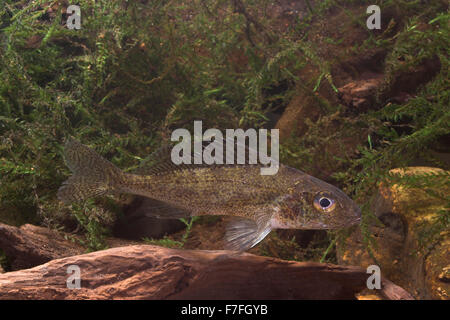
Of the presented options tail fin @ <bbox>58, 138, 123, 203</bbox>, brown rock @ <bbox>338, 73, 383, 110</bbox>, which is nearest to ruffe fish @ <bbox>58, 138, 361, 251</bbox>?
tail fin @ <bbox>58, 138, 123, 203</bbox>

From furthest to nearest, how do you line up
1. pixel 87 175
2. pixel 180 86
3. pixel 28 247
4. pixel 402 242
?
pixel 180 86 < pixel 402 242 < pixel 28 247 < pixel 87 175

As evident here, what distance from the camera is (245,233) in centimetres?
235

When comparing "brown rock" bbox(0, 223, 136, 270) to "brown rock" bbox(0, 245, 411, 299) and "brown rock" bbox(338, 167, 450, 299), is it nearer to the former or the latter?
"brown rock" bbox(0, 245, 411, 299)

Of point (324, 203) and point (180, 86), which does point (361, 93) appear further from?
point (324, 203)

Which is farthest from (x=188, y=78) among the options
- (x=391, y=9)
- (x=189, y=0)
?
(x=391, y=9)

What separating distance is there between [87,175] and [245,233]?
1145mm

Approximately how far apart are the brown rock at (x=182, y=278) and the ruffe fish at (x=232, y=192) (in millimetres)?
224

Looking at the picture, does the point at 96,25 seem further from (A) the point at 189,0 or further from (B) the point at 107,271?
(B) the point at 107,271

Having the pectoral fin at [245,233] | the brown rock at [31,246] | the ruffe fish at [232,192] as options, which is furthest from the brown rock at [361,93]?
the brown rock at [31,246]

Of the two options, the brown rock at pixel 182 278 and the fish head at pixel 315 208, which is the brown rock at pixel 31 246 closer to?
the brown rock at pixel 182 278

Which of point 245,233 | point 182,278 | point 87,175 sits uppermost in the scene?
Result: point 87,175

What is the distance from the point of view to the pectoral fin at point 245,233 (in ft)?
7.34

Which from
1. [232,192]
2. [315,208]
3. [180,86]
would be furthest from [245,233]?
[180,86]

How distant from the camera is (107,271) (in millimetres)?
2240
